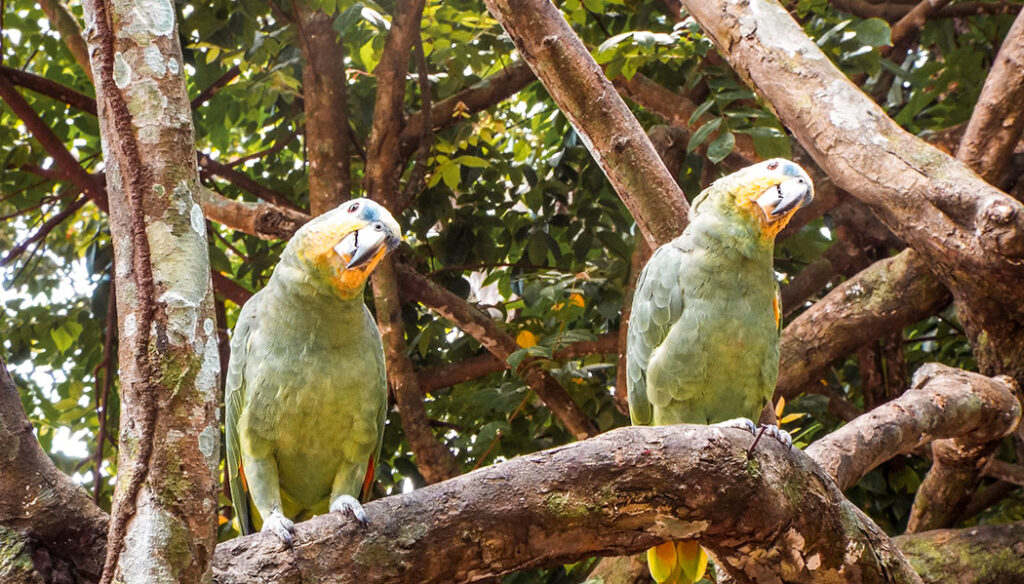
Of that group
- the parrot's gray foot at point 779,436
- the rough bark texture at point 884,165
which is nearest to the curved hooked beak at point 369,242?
the parrot's gray foot at point 779,436

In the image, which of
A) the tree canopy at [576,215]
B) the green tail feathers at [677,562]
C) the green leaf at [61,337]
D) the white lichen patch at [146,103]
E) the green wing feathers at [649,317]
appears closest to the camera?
the white lichen patch at [146,103]

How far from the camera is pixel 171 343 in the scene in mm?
1639

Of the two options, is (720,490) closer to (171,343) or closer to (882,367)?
(171,343)

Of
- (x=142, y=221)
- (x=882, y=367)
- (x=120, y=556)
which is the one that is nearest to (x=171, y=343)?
(x=142, y=221)

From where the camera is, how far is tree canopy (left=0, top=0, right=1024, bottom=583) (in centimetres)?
321

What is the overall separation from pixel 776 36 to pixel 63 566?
112 inches

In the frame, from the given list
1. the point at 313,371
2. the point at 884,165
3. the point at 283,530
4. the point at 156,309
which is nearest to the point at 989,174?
the point at 884,165

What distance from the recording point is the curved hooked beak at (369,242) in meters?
2.70

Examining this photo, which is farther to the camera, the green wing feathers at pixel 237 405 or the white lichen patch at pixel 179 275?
the green wing feathers at pixel 237 405

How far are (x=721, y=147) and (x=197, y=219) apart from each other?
94.8 inches

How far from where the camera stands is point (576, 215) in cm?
486

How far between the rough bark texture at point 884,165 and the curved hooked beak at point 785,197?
63cm

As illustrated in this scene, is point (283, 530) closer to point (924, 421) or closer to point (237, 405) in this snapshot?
point (237, 405)

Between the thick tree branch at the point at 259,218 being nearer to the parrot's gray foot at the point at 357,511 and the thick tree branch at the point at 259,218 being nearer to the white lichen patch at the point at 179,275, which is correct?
the parrot's gray foot at the point at 357,511
